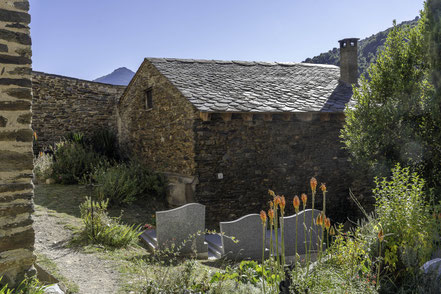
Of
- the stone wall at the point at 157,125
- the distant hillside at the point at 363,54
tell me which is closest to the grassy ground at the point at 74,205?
the stone wall at the point at 157,125

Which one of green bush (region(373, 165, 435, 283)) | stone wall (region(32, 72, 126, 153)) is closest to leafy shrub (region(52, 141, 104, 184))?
stone wall (region(32, 72, 126, 153))

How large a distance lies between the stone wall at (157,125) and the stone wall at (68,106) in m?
0.80

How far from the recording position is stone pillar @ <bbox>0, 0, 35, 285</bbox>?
392cm

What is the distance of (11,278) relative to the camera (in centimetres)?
397

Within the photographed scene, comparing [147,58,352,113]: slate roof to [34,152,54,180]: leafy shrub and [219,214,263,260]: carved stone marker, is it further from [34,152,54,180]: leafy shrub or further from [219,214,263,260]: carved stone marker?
[34,152,54,180]: leafy shrub

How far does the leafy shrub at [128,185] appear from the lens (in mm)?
9656

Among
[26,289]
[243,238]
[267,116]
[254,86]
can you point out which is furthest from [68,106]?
[26,289]

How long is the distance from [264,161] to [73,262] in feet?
19.2

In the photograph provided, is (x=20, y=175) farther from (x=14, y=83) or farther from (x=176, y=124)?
(x=176, y=124)

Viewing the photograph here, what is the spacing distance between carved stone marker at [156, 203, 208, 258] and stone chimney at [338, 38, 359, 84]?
9.42m

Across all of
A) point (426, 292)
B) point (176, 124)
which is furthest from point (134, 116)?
point (426, 292)

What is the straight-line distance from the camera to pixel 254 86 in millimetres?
11336

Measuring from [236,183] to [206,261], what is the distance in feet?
11.2

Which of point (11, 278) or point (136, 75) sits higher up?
point (136, 75)
